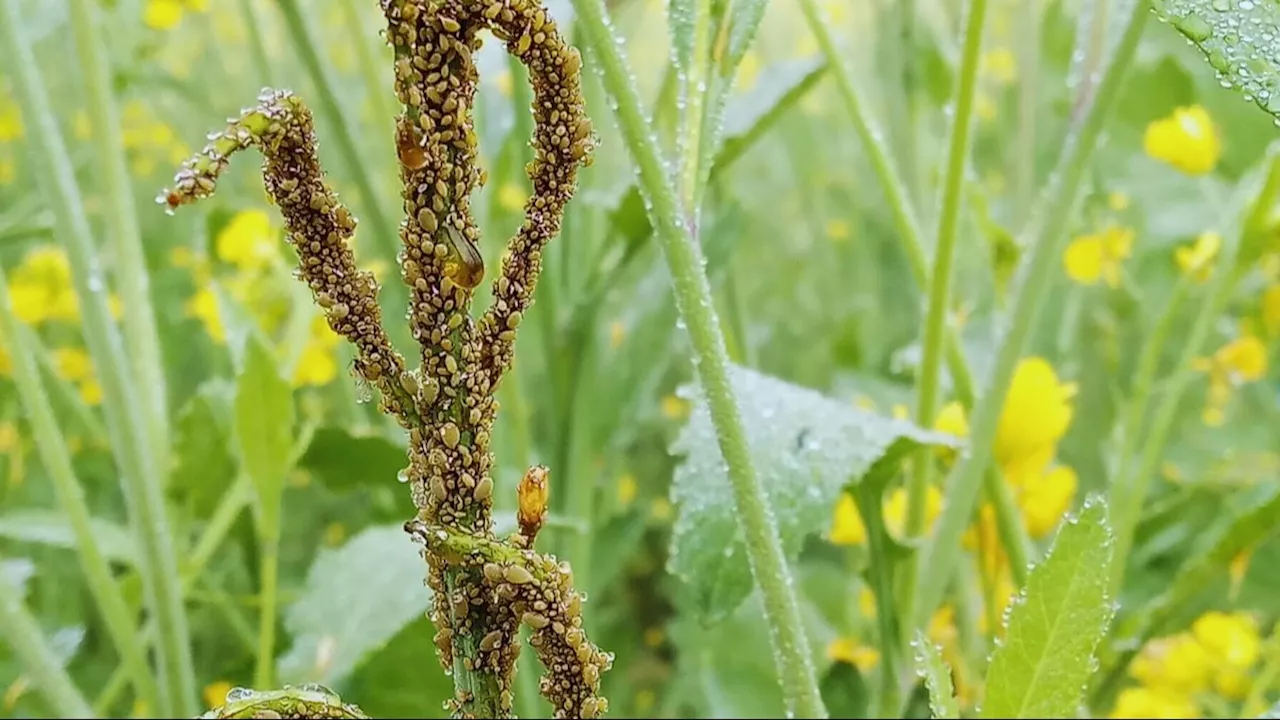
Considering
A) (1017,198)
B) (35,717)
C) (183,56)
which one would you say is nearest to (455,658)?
(35,717)

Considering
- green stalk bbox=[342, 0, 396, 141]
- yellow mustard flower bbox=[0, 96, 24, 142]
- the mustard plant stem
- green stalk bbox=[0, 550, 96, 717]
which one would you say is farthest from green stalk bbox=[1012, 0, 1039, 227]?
yellow mustard flower bbox=[0, 96, 24, 142]

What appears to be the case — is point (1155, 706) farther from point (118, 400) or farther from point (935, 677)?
point (118, 400)

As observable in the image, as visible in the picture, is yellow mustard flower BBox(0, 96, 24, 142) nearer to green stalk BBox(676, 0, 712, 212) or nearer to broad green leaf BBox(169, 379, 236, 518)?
broad green leaf BBox(169, 379, 236, 518)

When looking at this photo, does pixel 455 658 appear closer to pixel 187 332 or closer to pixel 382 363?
pixel 382 363

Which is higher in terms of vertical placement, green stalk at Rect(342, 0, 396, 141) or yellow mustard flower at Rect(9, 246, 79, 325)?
yellow mustard flower at Rect(9, 246, 79, 325)

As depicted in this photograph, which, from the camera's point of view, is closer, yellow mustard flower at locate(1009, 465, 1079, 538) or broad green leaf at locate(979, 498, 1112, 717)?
broad green leaf at locate(979, 498, 1112, 717)
